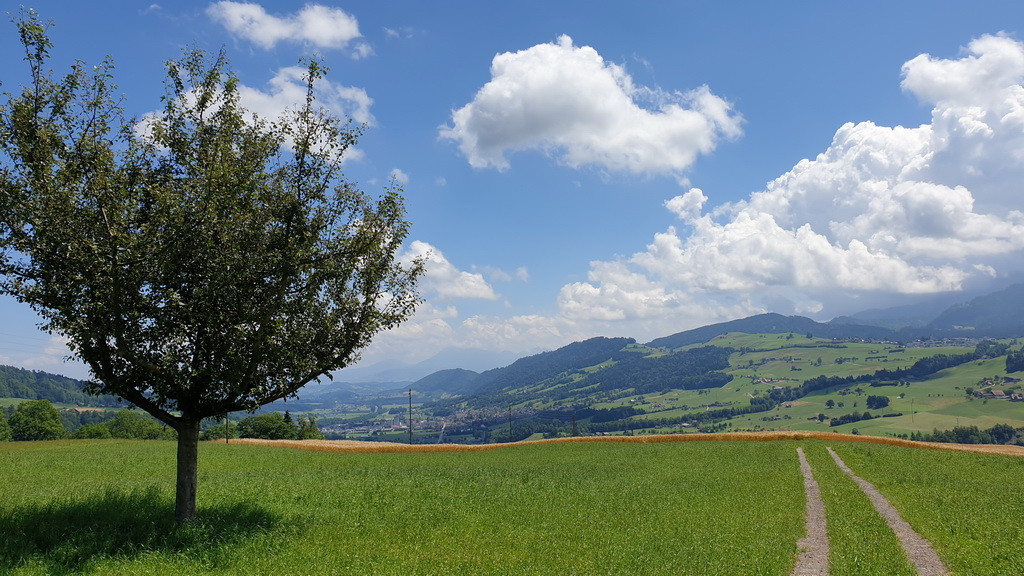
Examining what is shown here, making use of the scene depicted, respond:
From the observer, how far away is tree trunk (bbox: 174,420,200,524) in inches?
793

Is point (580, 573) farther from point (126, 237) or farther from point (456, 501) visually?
point (126, 237)

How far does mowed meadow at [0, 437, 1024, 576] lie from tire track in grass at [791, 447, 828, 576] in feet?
1.36

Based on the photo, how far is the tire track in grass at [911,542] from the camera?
57.3 feet

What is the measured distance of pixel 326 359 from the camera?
22.1m

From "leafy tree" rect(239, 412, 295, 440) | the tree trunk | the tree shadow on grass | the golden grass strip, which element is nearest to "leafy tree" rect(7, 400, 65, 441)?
"leafy tree" rect(239, 412, 295, 440)

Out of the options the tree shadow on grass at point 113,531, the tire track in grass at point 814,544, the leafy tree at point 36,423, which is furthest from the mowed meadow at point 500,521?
the leafy tree at point 36,423

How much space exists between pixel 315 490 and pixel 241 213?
17968 millimetres

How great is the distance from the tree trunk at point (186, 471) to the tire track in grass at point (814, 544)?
20853mm

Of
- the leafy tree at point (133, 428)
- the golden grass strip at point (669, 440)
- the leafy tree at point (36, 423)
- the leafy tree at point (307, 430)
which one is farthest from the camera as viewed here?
the leafy tree at point (133, 428)

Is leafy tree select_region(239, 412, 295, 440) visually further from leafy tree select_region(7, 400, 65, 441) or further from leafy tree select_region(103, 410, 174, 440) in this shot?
leafy tree select_region(7, 400, 65, 441)

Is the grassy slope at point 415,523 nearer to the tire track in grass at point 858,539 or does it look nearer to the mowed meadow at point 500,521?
Result: the mowed meadow at point 500,521

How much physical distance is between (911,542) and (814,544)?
3832 millimetres

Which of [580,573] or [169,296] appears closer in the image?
[580,573]

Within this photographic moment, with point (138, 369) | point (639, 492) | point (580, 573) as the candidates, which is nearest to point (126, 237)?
point (138, 369)
